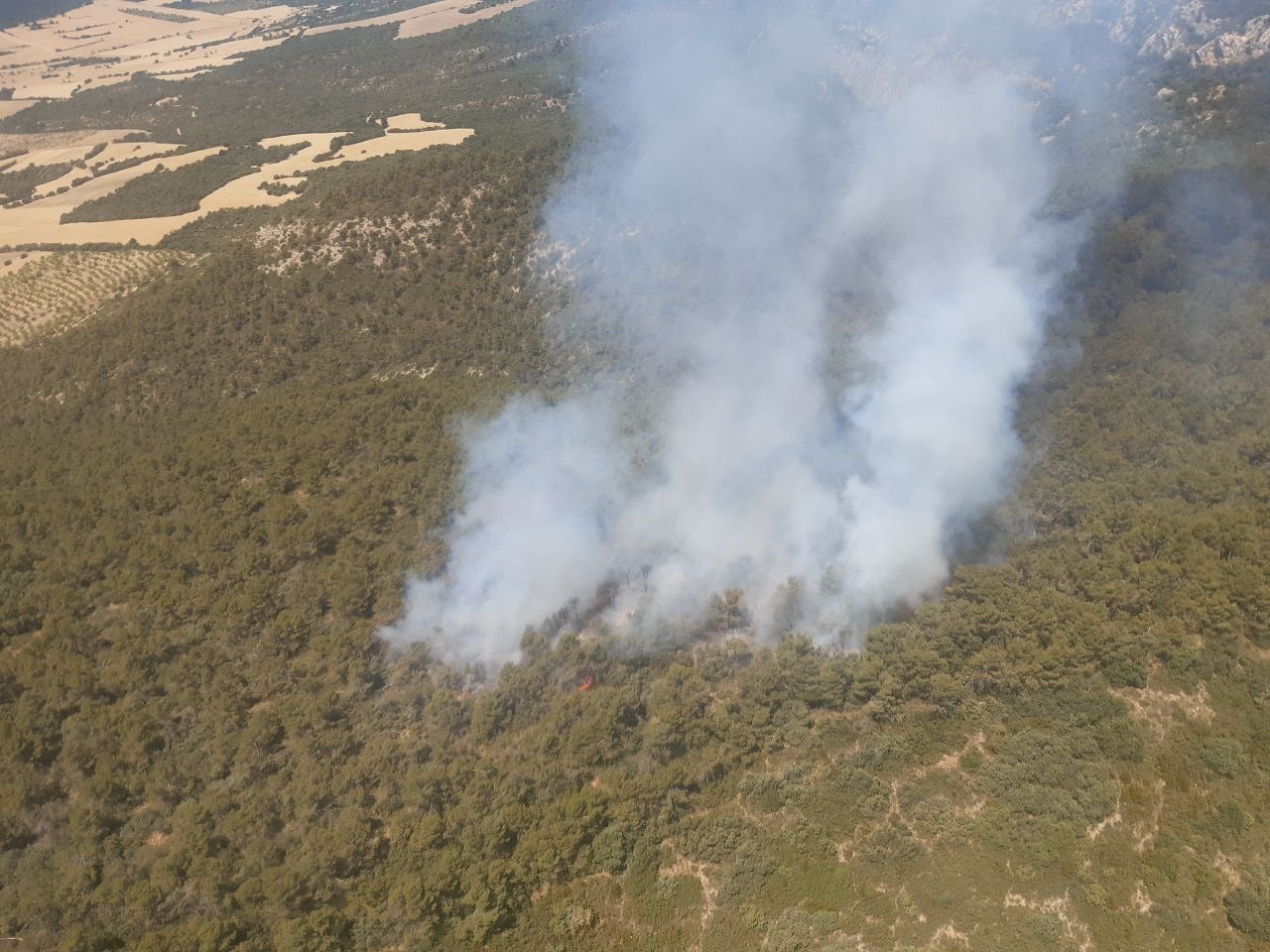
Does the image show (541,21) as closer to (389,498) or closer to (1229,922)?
(389,498)

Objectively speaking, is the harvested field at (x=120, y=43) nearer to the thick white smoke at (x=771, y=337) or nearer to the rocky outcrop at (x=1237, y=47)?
the thick white smoke at (x=771, y=337)

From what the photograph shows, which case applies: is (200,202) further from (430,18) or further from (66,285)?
(430,18)

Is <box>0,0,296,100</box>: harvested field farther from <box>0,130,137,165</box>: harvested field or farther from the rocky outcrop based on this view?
the rocky outcrop

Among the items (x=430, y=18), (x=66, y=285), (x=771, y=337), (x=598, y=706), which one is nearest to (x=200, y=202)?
(x=66, y=285)

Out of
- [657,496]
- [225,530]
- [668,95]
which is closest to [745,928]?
[657,496]

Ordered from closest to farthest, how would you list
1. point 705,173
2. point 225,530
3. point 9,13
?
point 225,530
point 705,173
point 9,13

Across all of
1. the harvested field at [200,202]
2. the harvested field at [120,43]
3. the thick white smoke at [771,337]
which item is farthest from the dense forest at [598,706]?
the harvested field at [120,43]

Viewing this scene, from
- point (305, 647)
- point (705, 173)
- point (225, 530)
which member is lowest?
point (305, 647)

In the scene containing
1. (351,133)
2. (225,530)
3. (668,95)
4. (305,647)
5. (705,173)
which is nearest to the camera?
(305,647)
